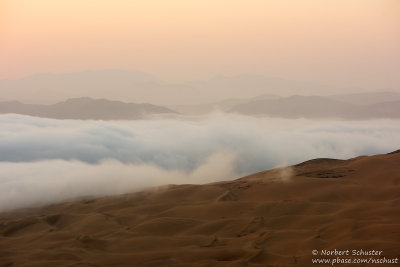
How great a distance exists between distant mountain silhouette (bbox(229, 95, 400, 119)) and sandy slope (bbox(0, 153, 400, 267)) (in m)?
140

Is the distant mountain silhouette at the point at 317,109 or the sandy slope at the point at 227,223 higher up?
the distant mountain silhouette at the point at 317,109

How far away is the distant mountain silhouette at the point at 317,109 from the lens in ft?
531

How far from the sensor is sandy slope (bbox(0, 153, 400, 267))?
15234 millimetres

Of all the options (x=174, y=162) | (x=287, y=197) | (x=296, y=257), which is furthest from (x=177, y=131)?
(x=296, y=257)

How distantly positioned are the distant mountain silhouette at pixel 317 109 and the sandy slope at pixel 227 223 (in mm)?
140016

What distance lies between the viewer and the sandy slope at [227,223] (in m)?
15.2

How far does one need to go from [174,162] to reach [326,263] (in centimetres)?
5161

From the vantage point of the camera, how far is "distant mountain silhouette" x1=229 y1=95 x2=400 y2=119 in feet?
531

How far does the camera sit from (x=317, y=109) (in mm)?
187250

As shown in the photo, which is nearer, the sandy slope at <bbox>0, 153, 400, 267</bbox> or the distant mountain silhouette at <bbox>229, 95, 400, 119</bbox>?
the sandy slope at <bbox>0, 153, 400, 267</bbox>

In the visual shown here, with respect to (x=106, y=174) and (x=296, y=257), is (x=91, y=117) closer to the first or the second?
(x=106, y=174)

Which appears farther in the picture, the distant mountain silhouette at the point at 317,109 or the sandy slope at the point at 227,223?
the distant mountain silhouette at the point at 317,109

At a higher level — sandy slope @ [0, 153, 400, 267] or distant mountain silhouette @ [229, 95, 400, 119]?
distant mountain silhouette @ [229, 95, 400, 119]

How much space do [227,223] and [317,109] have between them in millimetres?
174564
